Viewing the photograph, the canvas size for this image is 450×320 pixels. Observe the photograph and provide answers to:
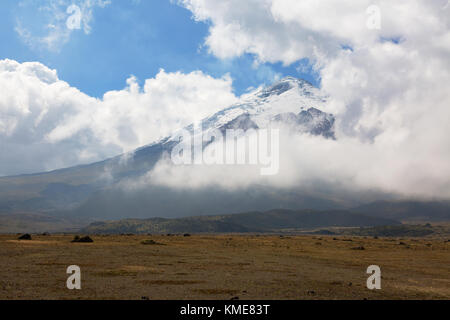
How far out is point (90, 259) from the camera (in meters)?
38.7

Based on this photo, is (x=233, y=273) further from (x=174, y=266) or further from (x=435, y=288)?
(x=435, y=288)

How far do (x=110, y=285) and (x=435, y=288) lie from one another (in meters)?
21.7

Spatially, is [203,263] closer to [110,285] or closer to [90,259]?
[90,259]

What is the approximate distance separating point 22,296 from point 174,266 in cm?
1651
